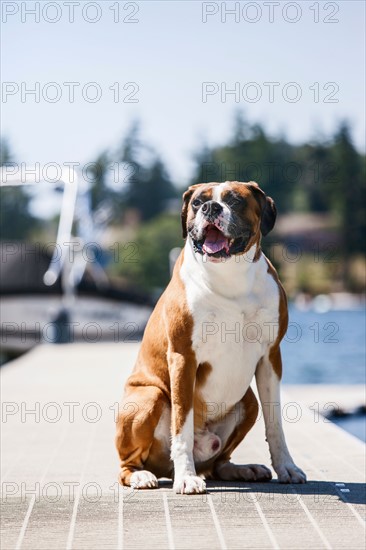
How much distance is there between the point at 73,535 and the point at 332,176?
3550 inches

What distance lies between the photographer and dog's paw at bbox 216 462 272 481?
227 inches

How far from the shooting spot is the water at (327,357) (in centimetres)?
2891

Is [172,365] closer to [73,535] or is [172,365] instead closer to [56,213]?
[73,535]

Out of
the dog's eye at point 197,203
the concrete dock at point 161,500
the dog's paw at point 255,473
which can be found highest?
the dog's eye at point 197,203

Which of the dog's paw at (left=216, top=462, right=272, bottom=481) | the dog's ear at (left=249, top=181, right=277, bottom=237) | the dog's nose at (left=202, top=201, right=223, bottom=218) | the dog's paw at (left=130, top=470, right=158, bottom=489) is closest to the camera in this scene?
the dog's nose at (left=202, top=201, right=223, bottom=218)

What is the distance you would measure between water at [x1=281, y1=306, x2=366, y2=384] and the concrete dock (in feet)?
44.7

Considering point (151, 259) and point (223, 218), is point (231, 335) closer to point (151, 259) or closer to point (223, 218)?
point (223, 218)

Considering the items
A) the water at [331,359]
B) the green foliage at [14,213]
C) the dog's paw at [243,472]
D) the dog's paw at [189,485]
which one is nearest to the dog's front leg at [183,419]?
the dog's paw at [189,485]

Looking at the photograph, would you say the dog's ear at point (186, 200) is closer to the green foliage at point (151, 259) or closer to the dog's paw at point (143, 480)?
the dog's paw at point (143, 480)

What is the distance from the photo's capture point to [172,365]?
543 centimetres

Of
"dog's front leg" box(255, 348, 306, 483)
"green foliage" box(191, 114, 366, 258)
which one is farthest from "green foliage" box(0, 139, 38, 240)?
"dog's front leg" box(255, 348, 306, 483)

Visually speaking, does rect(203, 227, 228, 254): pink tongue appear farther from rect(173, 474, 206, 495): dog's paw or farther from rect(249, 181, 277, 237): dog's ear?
rect(173, 474, 206, 495): dog's paw

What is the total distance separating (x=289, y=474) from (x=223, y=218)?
144 centimetres

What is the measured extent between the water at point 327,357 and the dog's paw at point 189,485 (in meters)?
16.3
